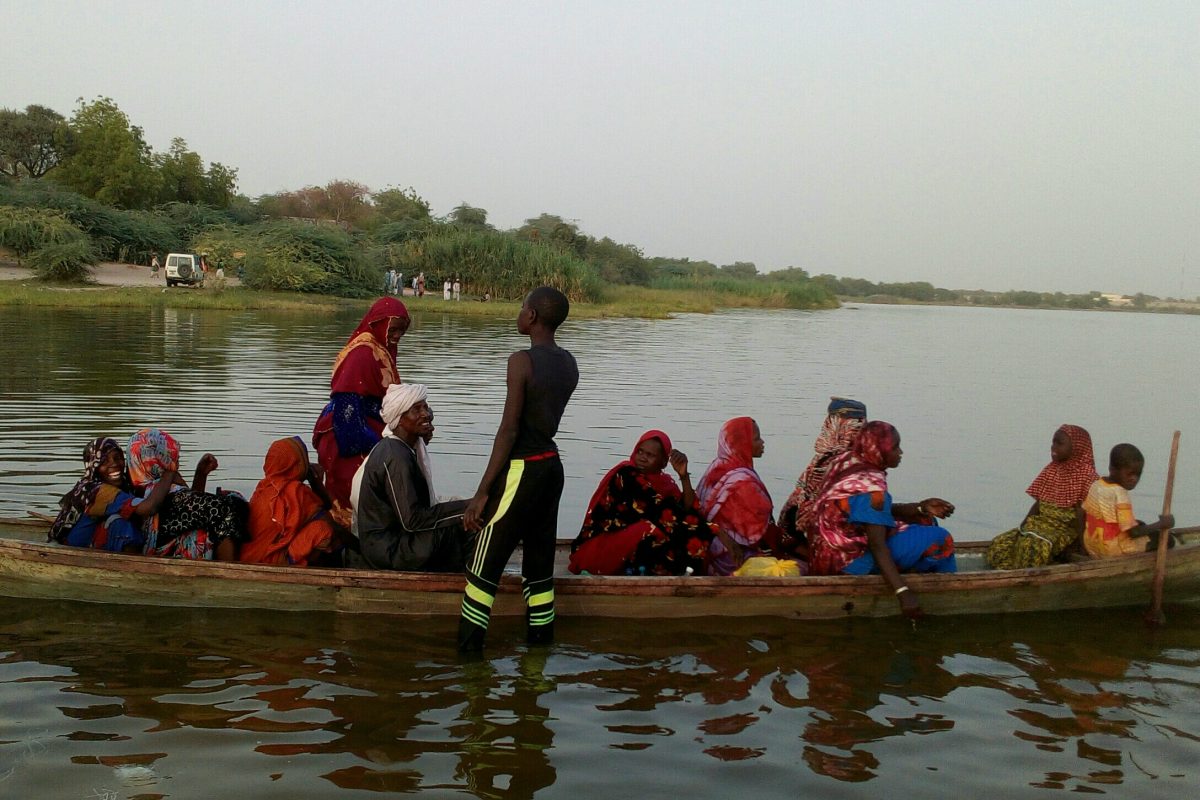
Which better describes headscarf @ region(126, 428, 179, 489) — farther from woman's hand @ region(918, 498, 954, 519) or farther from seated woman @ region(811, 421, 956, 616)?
woman's hand @ region(918, 498, 954, 519)

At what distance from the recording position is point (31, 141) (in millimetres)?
48469

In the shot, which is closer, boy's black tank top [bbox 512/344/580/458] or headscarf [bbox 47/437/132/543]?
boy's black tank top [bbox 512/344/580/458]

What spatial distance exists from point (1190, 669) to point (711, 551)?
8.35 feet

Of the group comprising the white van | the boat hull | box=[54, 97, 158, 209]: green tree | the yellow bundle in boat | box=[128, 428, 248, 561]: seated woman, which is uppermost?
box=[54, 97, 158, 209]: green tree

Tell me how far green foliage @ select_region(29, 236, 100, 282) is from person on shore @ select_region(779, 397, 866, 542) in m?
30.8

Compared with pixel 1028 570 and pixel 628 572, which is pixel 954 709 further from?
pixel 628 572

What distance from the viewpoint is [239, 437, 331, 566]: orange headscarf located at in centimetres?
550

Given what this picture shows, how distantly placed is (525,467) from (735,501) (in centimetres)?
160

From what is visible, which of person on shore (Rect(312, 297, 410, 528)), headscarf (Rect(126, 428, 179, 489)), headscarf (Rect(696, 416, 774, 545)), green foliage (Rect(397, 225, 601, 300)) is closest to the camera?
headscarf (Rect(126, 428, 179, 489))

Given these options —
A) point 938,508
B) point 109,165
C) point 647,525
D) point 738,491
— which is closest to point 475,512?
point 647,525

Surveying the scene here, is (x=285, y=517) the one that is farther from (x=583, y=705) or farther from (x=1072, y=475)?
(x=1072, y=475)

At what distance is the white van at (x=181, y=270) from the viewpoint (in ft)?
110

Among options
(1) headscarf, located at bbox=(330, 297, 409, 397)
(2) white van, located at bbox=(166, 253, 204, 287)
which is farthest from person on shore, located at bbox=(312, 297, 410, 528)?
(2) white van, located at bbox=(166, 253, 204, 287)

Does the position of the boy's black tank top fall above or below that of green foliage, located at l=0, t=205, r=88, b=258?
below
